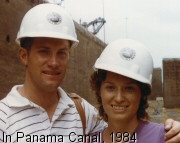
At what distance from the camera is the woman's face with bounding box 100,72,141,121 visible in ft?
7.58

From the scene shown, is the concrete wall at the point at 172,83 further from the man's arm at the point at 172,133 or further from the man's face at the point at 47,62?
the man's arm at the point at 172,133

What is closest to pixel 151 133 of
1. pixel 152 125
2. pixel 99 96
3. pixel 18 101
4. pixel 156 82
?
pixel 152 125

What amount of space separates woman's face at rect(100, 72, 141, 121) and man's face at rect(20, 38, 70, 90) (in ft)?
0.98

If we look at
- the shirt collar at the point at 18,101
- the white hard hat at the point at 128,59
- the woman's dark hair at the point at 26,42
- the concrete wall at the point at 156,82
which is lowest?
the concrete wall at the point at 156,82

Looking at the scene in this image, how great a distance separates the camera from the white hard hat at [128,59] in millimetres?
2406

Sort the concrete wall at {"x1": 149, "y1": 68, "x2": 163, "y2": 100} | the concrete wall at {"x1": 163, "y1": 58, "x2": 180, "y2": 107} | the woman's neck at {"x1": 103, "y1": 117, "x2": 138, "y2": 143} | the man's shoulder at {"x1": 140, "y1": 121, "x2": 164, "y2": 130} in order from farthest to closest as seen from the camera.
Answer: the concrete wall at {"x1": 149, "y1": 68, "x2": 163, "y2": 100} < the concrete wall at {"x1": 163, "y1": 58, "x2": 180, "y2": 107} < the woman's neck at {"x1": 103, "y1": 117, "x2": 138, "y2": 143} < the man's shoulder at {"x1": 140, "y1": 121, "x2": 164, "y2": 130}

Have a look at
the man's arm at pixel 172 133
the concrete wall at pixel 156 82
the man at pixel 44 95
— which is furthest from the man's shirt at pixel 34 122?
the concrete wall at pixel 156 82

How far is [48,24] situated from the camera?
2580 millimetres

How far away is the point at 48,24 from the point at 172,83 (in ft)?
14.9

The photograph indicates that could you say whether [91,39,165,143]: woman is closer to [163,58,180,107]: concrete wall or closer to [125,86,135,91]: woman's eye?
[125,86,135,91]: woman's eye

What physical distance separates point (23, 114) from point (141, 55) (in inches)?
31.4

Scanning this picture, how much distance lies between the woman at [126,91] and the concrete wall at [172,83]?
4302mm

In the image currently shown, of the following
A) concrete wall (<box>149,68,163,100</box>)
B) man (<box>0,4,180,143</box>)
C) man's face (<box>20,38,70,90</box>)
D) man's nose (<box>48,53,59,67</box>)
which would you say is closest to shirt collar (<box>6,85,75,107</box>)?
man (<box>0,4,180,143</box>)

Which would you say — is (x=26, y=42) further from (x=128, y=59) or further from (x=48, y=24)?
(x=128, y=59)
